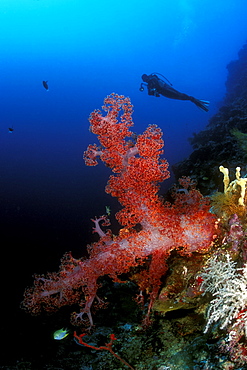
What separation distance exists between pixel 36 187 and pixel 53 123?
3623 centimetres

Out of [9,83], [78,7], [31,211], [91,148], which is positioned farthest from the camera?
[78,7]

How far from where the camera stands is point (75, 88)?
76375mm

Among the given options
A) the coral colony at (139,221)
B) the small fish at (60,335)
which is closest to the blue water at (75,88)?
the small fish at (60,335)

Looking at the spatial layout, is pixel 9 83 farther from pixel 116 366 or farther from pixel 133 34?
pixel 133 34

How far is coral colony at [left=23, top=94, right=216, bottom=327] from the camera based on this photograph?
125 inches

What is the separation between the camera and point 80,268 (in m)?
3.34

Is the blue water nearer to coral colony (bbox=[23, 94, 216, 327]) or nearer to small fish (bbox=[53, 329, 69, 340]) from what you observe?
small fish (bbox=[53, 329, 69, 340])

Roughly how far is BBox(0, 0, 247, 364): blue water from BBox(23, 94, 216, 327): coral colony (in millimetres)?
1682

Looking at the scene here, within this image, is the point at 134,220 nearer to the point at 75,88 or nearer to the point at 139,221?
the point at 139,221

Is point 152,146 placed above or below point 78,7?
below

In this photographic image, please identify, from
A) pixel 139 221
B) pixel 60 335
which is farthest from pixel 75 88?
pixel 60 335

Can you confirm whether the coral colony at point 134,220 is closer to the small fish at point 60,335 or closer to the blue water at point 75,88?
the small fish at point 60,335

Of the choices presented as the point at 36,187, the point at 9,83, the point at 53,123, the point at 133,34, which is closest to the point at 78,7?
the point at 133,34

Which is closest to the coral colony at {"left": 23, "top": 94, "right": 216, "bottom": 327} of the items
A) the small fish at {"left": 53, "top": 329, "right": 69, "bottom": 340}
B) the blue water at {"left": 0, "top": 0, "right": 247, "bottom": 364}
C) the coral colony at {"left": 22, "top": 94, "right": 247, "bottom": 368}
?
the coral colony at {"left": 22, "top": 94, "right": 247, "bottom": 368}
